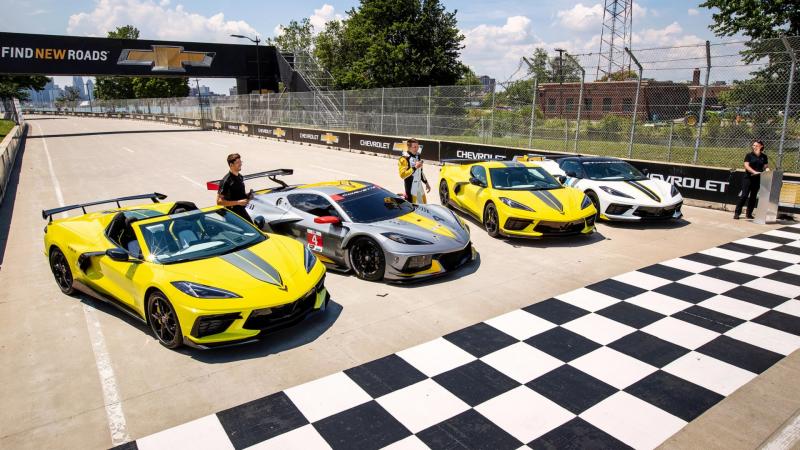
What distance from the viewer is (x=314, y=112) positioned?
102 feet

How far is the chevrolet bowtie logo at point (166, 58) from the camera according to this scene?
40.2 m

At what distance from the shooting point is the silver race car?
6512 millimetres

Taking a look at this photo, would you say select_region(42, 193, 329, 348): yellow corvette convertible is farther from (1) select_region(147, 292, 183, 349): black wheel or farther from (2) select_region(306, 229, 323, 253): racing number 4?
(2) select_region(306, 229, 323, 253): racing number 4

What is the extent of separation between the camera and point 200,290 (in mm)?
4699

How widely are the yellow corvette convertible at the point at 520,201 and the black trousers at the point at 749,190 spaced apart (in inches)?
154

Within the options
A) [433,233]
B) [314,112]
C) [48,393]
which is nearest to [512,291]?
[433,233]

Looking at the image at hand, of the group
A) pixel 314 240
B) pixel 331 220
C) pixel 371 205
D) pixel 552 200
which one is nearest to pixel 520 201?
pixel 552 200

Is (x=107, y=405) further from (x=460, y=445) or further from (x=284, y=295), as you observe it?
(x=460, y=445)

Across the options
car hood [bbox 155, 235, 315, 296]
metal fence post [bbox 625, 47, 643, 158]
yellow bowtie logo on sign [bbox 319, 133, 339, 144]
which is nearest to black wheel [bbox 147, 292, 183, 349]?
car hood [bbox 155, 235, 315, 296]

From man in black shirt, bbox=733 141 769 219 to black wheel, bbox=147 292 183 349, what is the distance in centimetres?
1060

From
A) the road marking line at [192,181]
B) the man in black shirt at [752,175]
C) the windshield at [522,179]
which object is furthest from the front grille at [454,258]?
the road marking line at [192,181]

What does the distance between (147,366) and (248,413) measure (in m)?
1.41

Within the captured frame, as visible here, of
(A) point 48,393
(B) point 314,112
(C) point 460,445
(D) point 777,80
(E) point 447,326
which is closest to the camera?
(C) point 460,445

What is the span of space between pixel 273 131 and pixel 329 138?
336 inches
